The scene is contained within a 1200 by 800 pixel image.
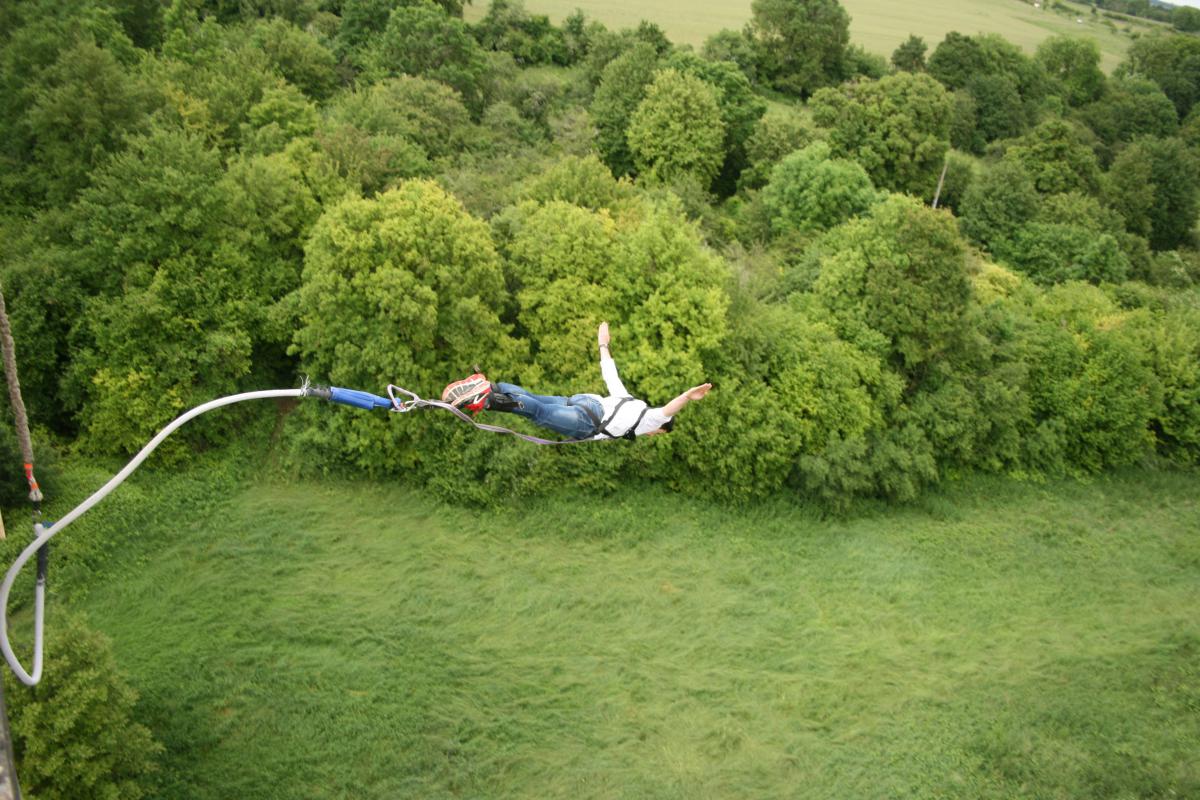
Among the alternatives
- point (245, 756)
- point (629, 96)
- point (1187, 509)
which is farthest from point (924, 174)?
point (245, 756)

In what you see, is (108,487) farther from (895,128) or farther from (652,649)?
(895,128)

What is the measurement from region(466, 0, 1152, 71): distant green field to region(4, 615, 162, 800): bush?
160ft

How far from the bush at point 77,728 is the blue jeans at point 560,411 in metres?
9.91

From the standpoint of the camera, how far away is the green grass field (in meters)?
16.8

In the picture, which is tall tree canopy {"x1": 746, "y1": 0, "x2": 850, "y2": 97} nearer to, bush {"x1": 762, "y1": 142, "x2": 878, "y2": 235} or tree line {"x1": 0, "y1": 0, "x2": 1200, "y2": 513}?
bush {"x1": 762, "y1": 142, "x2": 878, "y2": 235}

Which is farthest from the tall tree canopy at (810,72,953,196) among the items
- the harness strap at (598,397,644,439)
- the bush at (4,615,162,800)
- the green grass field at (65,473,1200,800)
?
the bush at (4,615,162,800)

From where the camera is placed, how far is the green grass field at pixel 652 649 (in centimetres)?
1683

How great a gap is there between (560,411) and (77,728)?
10.8m

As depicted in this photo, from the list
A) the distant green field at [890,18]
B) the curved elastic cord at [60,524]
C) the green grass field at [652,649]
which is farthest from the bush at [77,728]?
the distant green field at [890,18]

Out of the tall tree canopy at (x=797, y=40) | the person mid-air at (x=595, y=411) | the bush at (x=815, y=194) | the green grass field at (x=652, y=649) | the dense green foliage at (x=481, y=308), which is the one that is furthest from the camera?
the tall tree canopy at (x=797, y=40)

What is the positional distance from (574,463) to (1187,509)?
1990 cm

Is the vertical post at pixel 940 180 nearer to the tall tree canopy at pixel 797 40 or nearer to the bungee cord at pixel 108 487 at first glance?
the tall tree canopy at pixel 797 40

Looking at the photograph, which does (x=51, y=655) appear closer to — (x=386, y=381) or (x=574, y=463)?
(x=386, y=381)

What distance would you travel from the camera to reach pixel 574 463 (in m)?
23.4
